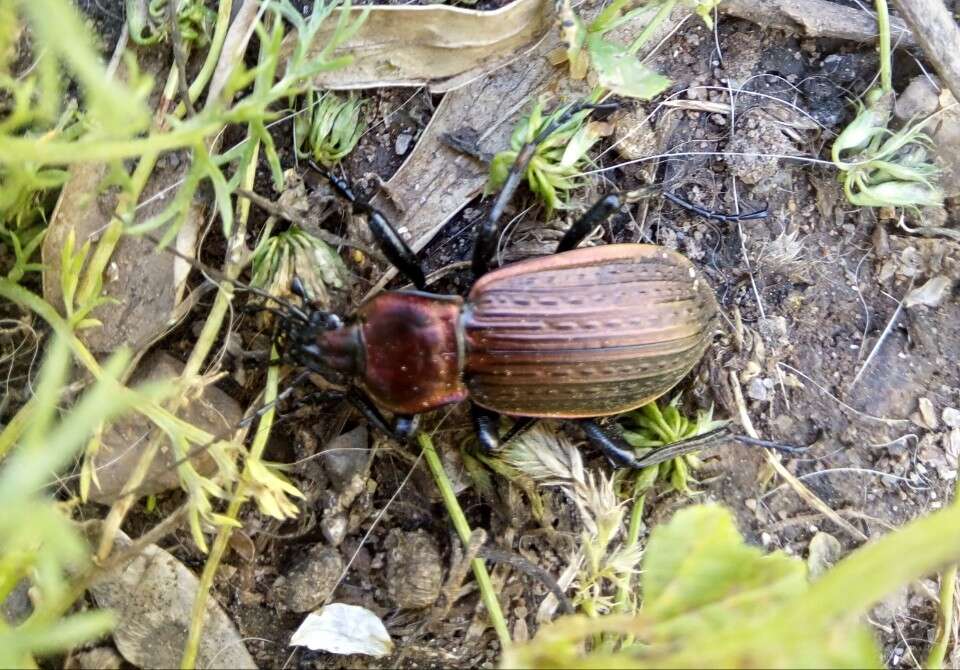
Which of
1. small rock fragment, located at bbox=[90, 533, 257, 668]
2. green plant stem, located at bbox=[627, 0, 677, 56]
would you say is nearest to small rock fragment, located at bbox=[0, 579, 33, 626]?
small rock fragment, located at bbox=[90, 533, 257, 668]

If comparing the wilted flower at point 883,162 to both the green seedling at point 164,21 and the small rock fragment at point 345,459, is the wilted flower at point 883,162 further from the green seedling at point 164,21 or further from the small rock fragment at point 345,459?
the green seedling at point 164,21

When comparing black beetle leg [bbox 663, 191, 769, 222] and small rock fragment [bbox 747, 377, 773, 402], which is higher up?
black beetle leg [bbox 663, 191, 769, 222]

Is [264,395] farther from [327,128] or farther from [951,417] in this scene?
[951,417]

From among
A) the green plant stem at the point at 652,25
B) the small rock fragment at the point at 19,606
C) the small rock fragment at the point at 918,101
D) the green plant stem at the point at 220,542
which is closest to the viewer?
the green plant stem at the point at 220,542

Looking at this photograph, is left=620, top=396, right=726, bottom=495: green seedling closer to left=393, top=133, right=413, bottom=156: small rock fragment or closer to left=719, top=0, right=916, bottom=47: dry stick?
left=393, top=133, right=413, bottom=156: small rock fragment

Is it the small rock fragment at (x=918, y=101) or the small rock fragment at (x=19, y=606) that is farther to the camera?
the small rock fragment at (x=918, y=101)

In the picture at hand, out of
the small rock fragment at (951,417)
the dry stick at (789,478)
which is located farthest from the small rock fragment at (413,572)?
the small rock fragment at (951,417)
